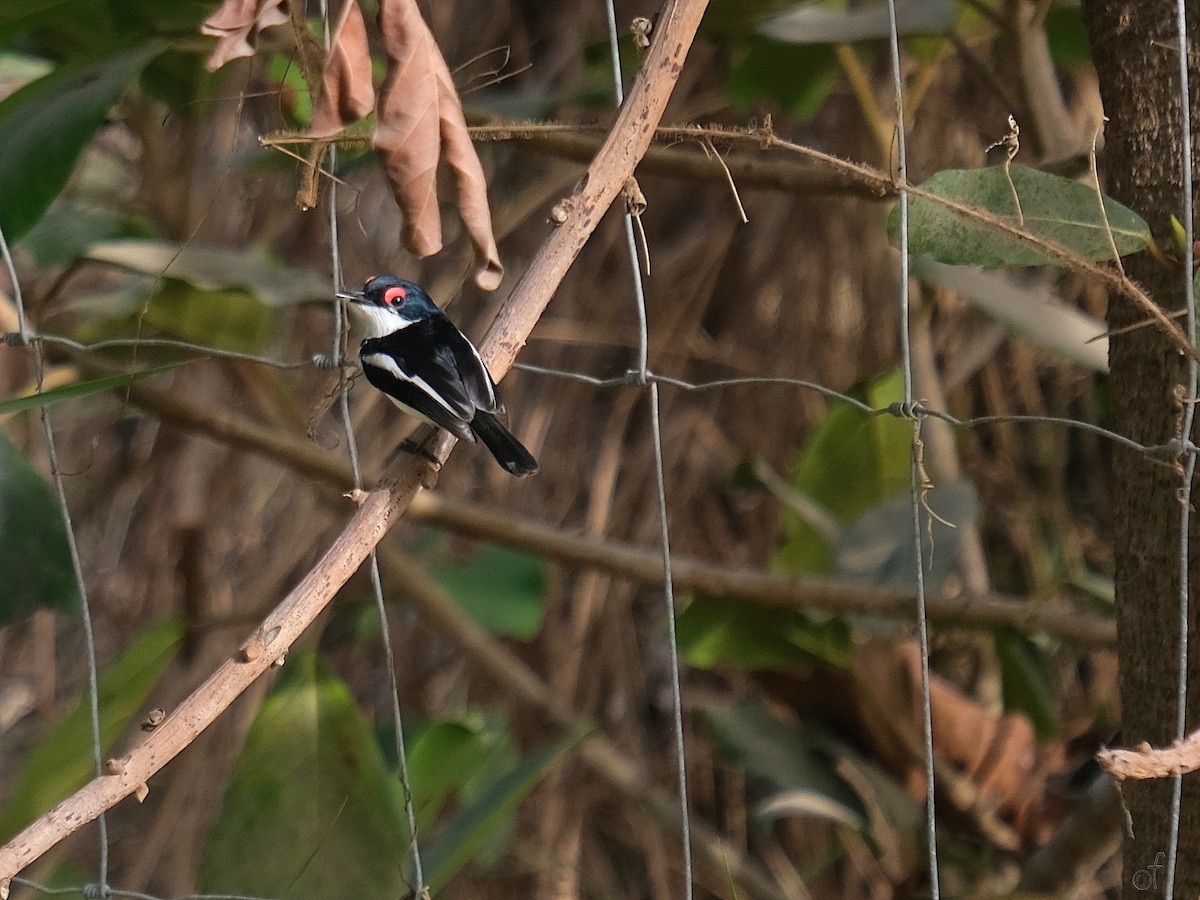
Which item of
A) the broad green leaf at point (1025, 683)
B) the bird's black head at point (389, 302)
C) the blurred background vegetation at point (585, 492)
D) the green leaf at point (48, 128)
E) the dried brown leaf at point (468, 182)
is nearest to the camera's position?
the dried brown leaf at point (468, 182)

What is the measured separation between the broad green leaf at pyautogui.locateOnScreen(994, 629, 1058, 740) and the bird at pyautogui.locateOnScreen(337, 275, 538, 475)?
0.82m

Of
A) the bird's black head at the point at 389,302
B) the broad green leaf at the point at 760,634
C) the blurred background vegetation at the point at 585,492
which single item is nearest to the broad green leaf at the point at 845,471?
the blurred background vegetation at the point at 585,492

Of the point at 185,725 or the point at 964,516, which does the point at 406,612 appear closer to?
the point at 964,516

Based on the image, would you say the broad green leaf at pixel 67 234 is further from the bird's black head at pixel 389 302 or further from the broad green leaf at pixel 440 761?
the broad green leaf at pixel 440 761

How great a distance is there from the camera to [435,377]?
1.09 meters

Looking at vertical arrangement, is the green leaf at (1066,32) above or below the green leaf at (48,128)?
above

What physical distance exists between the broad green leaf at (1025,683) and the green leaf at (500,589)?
67cm

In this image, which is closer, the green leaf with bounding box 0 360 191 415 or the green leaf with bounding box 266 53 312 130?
the green leaf with bounding box 0 360 191 415

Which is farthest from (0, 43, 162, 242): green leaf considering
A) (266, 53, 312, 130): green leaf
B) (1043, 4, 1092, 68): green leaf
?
(1043, 4, 1092, 68): green leaf

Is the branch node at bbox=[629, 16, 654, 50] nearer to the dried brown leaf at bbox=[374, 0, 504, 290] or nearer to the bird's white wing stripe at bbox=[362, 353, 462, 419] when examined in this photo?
the dried brown leaf at bbox=[374, 0, 504, 290]

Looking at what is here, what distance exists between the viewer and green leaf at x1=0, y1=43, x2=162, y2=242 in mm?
1216

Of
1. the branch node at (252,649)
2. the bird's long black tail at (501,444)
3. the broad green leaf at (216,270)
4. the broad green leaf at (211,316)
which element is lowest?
the broad green leaf at (211,316)

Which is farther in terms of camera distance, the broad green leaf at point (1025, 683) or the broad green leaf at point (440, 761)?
the broad green leaf at point (1025, 683)

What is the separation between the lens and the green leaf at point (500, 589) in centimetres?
190
